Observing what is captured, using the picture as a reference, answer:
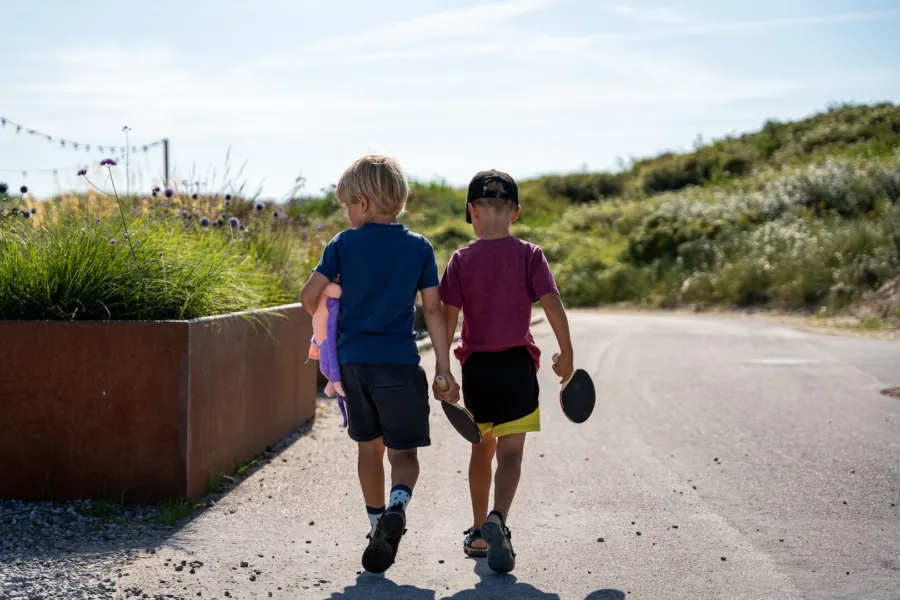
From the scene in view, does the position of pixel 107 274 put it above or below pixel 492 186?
below

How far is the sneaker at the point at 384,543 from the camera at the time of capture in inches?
164

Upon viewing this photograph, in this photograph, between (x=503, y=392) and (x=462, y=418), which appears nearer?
(x=462, y=418)

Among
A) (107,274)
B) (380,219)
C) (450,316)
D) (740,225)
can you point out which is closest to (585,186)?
(740,225)

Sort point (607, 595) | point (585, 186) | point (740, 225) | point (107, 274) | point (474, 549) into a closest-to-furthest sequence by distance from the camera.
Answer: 1. point (607, 595)
2. point (474, 549)
3. point (107, 274)
4. point (740, 225)
5. point (585, 186)

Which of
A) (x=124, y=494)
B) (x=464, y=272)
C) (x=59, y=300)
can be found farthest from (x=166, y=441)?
(x=464, y=272)

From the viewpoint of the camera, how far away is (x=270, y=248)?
905 cm

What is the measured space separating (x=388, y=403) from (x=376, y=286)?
496 mm

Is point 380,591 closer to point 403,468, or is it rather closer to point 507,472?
point 403,468

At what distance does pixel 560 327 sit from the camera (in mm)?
4523

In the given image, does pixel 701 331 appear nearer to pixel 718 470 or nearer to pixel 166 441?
pixel 718 470

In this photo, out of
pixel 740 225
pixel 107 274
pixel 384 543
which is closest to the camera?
pixel 384 543

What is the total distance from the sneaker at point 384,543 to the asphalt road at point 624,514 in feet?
0.29

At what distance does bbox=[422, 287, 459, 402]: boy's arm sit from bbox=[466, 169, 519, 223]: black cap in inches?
19.3

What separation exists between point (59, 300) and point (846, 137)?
40.9m
